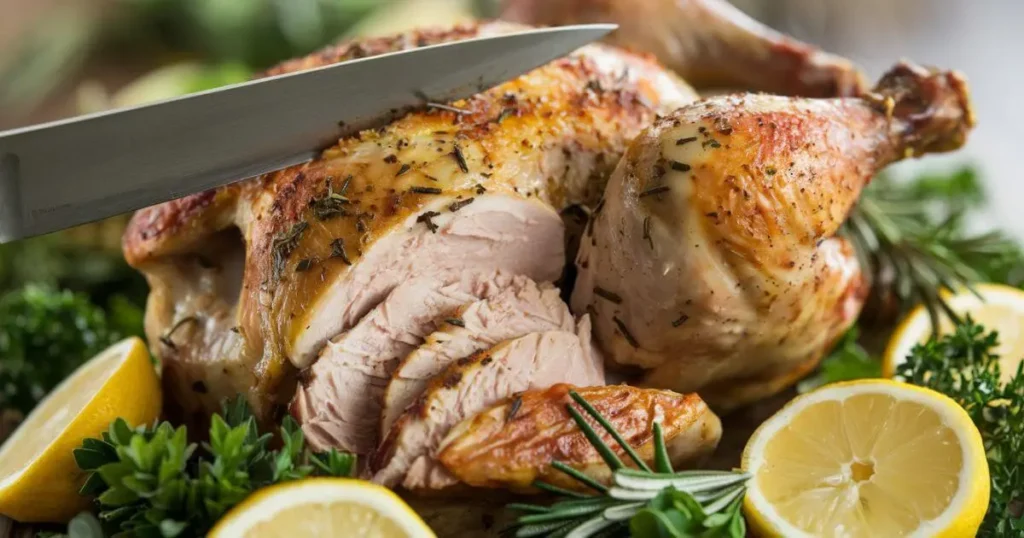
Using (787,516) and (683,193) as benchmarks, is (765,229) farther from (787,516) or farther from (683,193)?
(787,516)

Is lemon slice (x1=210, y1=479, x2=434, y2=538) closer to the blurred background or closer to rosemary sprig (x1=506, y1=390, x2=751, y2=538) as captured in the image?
rosemary sprig (x1=506, y1=390, x2=751, y2=538)

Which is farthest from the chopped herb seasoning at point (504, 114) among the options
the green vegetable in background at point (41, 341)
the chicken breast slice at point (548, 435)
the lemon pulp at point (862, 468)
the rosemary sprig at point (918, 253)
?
the green vegetable in background at point (41, 341)

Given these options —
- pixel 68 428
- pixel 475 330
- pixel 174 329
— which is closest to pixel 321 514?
pixel 475 330

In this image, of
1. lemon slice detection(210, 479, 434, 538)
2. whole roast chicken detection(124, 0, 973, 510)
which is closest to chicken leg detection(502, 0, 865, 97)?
whole roast chicken detection(124, 0, 973, 510)

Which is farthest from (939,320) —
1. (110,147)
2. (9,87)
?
(9,87)

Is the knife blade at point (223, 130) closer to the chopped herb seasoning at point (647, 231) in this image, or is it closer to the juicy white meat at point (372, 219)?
the juicy white meat at point (372, 219)

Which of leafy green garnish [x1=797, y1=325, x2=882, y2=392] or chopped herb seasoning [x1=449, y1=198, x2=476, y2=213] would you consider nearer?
chopped herb seasoning [x1=449, y1=198, x2=476, y2=213]

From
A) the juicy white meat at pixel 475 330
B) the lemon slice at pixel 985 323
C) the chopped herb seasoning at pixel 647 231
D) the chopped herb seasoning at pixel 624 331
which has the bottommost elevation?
the lemon slice at pixel 985 323
